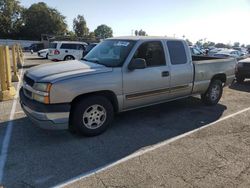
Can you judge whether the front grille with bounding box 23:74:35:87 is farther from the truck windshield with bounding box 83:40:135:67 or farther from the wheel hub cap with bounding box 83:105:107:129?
the truck windshield with bounding box 83:40:135:67

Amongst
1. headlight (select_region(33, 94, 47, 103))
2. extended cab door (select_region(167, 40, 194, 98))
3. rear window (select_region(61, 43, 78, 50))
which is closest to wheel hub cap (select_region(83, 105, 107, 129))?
headlight (select_region(33, 94, 47, 103))

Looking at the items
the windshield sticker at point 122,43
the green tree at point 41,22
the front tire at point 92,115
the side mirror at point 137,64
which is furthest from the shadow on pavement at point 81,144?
the green tree at point 41,22

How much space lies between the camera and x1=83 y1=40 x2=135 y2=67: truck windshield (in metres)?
5.50

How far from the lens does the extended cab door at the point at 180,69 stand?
629cm

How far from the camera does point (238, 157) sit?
452 cm

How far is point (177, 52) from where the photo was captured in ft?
21.2

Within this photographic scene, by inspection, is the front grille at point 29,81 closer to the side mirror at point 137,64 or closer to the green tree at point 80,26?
the side mirror at point 137,64

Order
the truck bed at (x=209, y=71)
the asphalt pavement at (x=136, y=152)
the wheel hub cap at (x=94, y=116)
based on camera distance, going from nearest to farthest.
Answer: the asphalt pavement at (x=136, y=152) → the wheel hub cap at (x=94, y=116) → the truck bed at (x=209, y=71)

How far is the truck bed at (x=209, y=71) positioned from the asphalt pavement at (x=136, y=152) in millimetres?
965

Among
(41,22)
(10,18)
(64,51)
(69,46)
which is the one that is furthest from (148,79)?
(10,18)

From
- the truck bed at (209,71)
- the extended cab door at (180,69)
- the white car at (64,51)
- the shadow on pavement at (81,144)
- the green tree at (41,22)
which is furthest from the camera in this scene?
the green tree at (41,22)

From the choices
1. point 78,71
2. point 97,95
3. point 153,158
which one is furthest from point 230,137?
point 78,71

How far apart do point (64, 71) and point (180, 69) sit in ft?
9.16

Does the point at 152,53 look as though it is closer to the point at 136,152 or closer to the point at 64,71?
the point at 64,71
